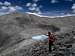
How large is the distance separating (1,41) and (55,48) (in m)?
67.4

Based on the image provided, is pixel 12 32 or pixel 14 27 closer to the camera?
pixel 12 32

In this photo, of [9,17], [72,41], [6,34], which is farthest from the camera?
[9,17]

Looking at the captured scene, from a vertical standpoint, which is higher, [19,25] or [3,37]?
[19,25]

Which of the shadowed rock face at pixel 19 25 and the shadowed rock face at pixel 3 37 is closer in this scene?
the shadowed rock face at pixel 3 37

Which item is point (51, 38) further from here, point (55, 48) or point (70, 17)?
point (70, 17)

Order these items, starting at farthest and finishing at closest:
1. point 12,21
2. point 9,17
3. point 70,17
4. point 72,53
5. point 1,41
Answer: point 70,17 → point 9,17 → point 12,21 → point 1,41 → point 72,53

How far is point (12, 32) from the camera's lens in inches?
4232

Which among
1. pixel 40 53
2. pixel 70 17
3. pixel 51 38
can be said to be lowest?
pixel 70 17

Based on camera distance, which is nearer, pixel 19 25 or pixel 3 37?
pixel 3 37

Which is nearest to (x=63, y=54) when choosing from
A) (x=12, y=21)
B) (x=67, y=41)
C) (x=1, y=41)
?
(x=67, y=41)

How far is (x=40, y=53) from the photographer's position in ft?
98.6

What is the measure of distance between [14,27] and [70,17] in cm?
7988

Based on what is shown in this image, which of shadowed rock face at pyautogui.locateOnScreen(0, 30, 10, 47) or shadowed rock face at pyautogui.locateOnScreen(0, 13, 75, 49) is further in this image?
shadowed rock face at pyautogui.locateOnScreen(0, 13, 75, 49)

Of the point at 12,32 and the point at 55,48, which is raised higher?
the point at 55,48
